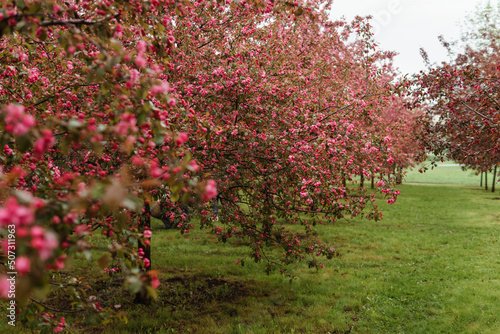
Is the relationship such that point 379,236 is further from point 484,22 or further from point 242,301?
point 484,22

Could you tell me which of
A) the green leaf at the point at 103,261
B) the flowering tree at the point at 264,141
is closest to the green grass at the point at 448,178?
the flowering tree at the point at 264,141

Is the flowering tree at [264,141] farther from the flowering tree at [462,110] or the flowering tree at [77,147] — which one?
the flowering tree at [77,147]

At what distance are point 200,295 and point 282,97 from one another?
17.5ft

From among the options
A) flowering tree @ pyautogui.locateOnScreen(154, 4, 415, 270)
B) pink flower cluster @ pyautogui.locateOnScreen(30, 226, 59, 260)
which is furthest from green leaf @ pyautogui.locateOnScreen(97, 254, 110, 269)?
flowering tree @ pyautogui.locateOnScreen(154, 4, 415, 270)

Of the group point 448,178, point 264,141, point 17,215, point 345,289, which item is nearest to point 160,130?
point 17,215

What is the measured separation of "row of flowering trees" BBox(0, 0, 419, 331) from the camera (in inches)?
101

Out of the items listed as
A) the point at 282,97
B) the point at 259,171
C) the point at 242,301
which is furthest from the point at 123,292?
the point at 282,97

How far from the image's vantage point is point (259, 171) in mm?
6961

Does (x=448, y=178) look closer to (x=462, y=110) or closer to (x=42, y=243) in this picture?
(x=462, y=110)

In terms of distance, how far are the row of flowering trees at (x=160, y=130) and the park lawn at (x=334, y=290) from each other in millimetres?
1332

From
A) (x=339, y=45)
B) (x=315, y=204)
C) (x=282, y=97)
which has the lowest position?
(x=315, y=204)

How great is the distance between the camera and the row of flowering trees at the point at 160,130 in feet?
8.44

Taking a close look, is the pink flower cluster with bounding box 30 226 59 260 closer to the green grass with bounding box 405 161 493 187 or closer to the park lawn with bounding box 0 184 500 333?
the park lawn with bounding box 0 184 500 333

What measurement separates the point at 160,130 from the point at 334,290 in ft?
26.3
